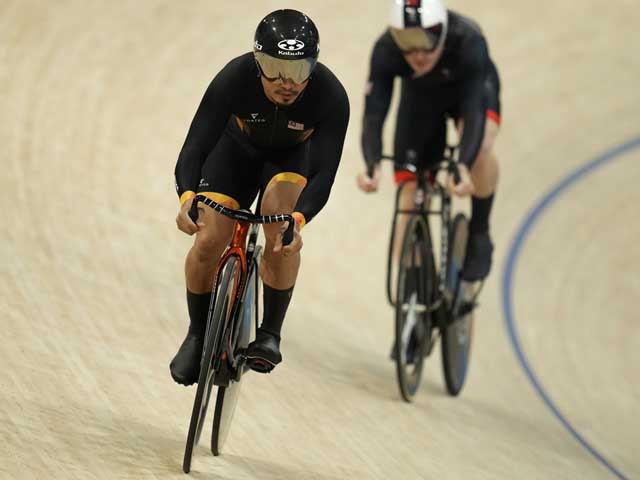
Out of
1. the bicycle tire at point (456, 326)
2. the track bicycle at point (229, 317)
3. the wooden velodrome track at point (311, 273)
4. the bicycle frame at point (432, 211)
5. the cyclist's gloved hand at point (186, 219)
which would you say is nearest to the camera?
the cyclist's gloved hand at point (186, 219)

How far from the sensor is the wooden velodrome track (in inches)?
154

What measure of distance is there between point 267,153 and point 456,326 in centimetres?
239

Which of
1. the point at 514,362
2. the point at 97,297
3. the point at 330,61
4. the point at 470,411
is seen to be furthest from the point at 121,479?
the point at 330,61

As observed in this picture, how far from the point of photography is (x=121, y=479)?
318cm

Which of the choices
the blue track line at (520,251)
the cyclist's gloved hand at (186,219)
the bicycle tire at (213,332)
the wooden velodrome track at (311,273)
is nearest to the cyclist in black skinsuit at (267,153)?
the cyclist's gloved hand at (186,219)

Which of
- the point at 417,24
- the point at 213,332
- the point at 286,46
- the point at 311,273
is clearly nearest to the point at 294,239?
the point at 213,332

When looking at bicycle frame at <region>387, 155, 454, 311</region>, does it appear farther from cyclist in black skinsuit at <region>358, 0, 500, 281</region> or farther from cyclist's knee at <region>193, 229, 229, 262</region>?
cyclist's knee at <region>193, 229, 229, 262</region>

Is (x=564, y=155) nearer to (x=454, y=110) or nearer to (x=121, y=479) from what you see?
(x=454, y=110)

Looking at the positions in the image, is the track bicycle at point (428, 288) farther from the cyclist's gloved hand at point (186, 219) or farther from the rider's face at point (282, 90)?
the cyclist's gloved hand at point (186, 219)

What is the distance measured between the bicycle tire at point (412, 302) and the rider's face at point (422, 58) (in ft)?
2.20

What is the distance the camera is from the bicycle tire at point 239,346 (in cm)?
337

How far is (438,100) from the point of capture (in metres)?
5.06

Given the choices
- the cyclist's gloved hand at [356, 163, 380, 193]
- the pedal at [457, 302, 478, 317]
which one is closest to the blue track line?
the pedal at [457, 302, 478, 317]

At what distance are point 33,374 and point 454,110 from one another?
2387 millimetres
